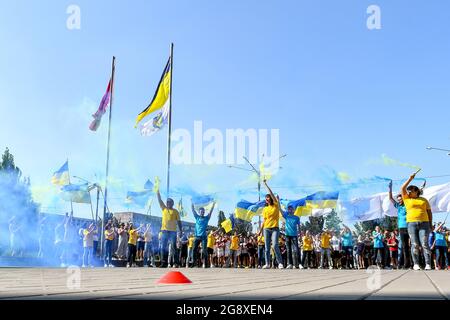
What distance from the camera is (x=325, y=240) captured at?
23.1 m

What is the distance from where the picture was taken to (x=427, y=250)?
37.2 feet

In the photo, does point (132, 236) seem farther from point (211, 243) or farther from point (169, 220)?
point (211, 243)

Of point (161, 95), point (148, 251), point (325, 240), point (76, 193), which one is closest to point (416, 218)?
point (325, 240)

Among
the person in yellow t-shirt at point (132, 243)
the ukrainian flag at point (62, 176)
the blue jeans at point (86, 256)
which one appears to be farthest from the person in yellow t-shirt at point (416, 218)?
the ukrainian flag at point (62, 176)

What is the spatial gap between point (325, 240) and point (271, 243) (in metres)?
8.98

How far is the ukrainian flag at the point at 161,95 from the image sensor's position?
23.0m

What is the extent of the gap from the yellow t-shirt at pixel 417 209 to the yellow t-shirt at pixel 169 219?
266 inches

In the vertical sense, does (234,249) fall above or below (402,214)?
below

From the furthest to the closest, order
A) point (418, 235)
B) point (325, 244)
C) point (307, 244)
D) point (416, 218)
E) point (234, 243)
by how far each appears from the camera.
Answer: point (234, 243) → point (325, 244) → point (307, 244) → point (418, 235) → point (416, 218)

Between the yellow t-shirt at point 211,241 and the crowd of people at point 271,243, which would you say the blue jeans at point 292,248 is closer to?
the crowd of people at point 271,243

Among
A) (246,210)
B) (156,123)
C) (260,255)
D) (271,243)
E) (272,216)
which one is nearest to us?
(272,216)

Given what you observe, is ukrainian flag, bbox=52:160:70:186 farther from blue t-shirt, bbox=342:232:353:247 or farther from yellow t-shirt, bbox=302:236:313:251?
blue t-shirt, bbox=342:232:353:247
